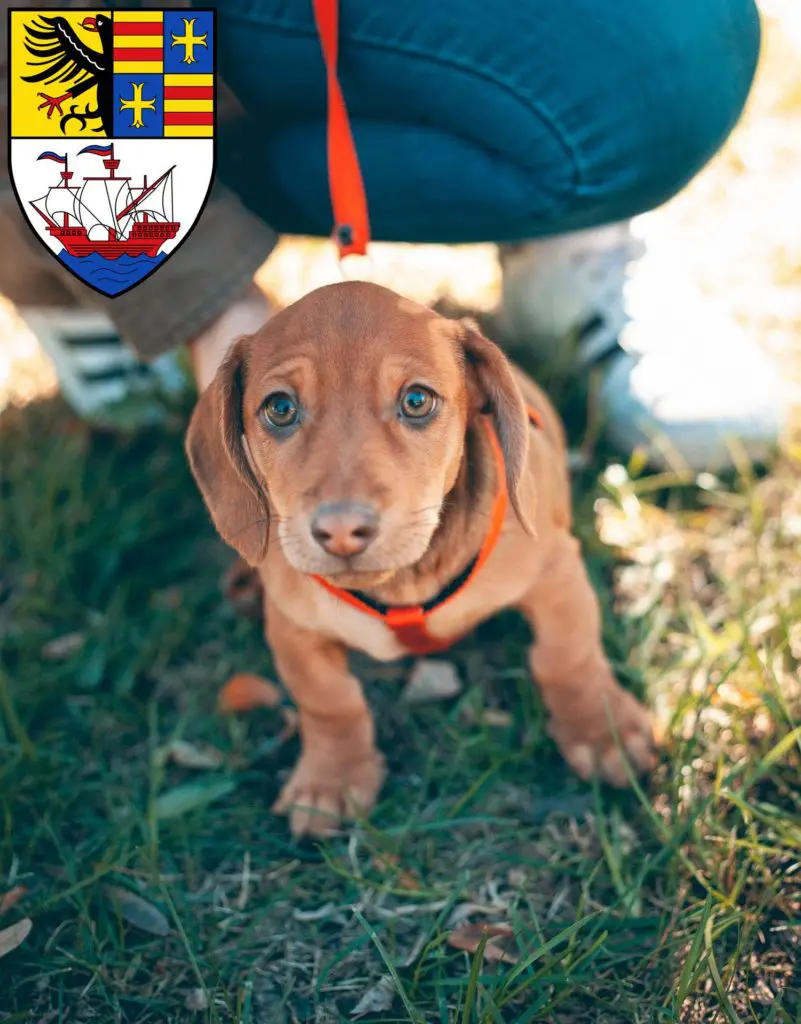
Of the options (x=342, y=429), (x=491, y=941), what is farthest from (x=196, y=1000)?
(x=342, y=429)

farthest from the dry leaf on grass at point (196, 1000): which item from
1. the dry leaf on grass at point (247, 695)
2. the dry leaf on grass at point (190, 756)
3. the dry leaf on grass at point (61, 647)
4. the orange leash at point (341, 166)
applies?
the orange leash at point (341, 166)

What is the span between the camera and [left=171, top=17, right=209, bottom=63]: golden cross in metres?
2.53

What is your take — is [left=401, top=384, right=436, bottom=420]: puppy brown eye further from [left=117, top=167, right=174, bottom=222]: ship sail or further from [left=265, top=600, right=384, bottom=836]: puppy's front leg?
[left=117, top=167, right=174, bottom=222]: ship sail

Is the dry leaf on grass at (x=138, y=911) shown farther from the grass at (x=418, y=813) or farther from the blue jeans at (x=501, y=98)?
the blue jeans at (x=501, y=98)

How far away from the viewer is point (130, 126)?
8.43 feet

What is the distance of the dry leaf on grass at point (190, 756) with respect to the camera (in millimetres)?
2865

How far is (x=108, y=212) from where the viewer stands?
2588 millimetres

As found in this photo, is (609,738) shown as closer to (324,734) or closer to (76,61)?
(324,734)

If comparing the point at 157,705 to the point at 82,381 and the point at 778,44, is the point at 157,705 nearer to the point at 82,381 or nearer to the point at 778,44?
the point at 82,381

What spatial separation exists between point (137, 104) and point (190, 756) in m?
1.78

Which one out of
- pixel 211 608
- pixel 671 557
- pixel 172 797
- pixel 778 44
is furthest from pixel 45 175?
pixel 778 44

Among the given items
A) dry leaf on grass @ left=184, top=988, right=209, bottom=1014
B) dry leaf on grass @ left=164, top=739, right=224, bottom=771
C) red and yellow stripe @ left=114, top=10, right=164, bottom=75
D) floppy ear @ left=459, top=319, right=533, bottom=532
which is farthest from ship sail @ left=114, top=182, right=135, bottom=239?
dry leaf on grass @ left=184, top=988, right=209, bottom=1014

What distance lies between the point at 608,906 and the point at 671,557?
1288mm

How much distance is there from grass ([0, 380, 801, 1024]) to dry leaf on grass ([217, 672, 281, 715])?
0.19 feet
